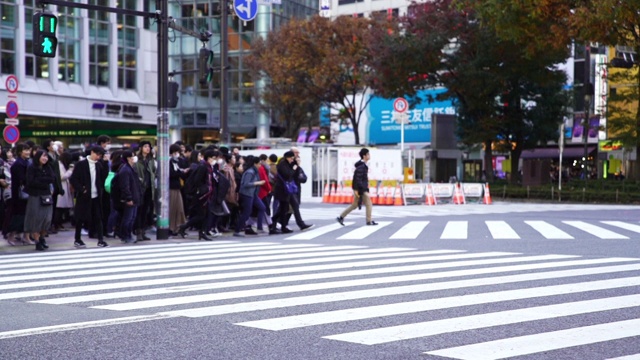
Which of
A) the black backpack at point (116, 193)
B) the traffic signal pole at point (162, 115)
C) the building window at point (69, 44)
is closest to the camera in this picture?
the black backpack at point (116, 193)

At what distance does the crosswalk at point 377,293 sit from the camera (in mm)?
6262

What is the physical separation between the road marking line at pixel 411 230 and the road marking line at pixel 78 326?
916cm

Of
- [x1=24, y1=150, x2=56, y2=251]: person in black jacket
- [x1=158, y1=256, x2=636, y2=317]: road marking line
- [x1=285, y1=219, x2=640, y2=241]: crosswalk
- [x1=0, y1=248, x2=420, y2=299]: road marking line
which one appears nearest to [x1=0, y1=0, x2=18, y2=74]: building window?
[x1=285, y1=219, x2=640, y2=241]: crosswalk

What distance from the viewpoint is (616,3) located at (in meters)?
24.4

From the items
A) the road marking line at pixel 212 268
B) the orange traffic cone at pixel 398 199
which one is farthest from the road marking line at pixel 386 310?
the orange traffic cone at pixel 398 199

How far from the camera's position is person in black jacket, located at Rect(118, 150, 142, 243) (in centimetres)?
1465

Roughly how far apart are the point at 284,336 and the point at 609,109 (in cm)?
3208

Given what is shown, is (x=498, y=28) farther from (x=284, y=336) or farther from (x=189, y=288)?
(x=284, y=336)

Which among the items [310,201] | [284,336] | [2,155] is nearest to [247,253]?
[2,155]

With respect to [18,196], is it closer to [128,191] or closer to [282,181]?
[128,191]

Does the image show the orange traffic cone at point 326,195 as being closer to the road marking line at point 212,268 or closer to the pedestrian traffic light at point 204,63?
the pedestrian traffic light at point 204,63

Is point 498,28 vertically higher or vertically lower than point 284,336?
higher

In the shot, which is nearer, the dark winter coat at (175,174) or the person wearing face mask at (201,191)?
the person wearing face mask at (201,191)

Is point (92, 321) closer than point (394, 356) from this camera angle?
No
